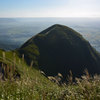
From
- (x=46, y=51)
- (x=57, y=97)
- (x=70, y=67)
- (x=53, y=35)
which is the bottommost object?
(x=70, y=67)

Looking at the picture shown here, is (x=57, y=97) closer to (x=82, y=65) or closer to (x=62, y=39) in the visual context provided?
(x=82, y=65)

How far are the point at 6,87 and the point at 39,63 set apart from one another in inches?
3389

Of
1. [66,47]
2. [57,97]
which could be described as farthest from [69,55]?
[57,97]

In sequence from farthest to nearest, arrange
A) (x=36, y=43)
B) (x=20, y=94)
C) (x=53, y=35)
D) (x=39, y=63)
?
(x=53, y=35)
(x=36, y=43)
(x=39, y=63)
(x=20, y=94)

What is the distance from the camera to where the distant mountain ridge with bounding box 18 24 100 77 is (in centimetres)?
9619

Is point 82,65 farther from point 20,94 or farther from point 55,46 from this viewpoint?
point 20,94

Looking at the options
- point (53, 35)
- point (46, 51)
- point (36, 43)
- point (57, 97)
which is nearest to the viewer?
point (57, 97)

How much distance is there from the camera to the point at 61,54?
10912 centimetres

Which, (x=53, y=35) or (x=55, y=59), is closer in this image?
(x=55, y=59)

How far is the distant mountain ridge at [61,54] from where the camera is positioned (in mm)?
96188

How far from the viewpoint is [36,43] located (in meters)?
114

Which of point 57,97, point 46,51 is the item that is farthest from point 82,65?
point 57,97

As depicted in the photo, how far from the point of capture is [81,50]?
378 ft

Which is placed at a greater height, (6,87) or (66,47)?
(6,87)
